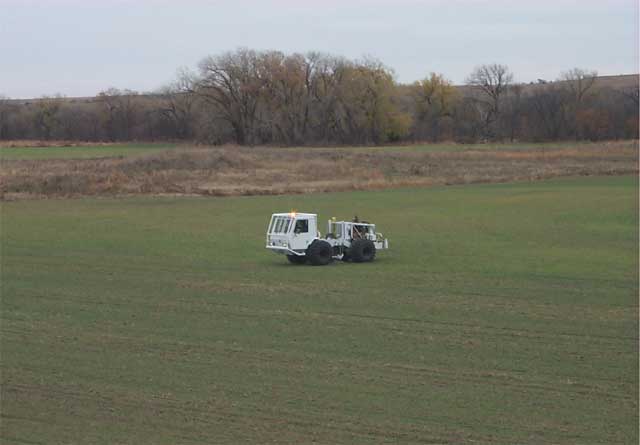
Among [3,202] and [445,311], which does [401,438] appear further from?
[3,202]

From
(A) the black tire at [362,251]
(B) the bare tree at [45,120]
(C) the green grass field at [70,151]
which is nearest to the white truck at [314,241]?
(A) the black tire at [362,251]

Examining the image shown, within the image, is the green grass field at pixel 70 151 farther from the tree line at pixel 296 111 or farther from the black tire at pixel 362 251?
the black tire at pixel 362 251

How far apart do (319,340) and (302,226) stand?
10454mm

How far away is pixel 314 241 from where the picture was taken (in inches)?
1170

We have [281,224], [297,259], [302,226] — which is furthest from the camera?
[297,259]

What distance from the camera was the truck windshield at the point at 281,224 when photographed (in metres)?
29.6

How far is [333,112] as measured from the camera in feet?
390

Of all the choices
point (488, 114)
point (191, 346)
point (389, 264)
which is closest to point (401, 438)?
point (191, 346)

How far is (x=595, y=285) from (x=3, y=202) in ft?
121

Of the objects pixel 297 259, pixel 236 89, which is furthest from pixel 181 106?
pixel 297 259

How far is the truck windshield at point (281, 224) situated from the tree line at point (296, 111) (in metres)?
82.1

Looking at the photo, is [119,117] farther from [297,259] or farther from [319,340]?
[319,340]

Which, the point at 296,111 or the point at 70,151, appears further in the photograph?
the point at 296,111

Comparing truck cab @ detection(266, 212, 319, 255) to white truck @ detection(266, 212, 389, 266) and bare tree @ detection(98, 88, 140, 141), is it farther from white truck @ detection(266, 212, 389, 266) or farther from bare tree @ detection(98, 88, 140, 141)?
bare tree @ detection(98, 88, 140, 141)
